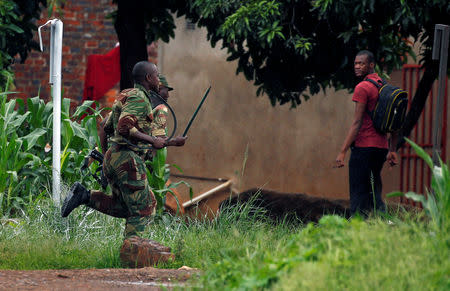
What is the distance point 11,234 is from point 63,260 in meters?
0.96

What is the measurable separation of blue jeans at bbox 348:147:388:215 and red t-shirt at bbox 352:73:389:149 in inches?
2.1

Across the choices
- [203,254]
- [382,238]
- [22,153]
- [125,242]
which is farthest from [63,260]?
[382,238]

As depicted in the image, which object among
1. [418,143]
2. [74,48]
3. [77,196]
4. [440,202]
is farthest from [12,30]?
[440,202]

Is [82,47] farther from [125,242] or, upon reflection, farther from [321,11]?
[125,242]

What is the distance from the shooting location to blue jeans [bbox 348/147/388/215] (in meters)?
7.25

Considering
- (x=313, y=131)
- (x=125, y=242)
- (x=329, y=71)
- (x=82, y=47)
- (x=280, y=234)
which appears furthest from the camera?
(x=82, y=47)

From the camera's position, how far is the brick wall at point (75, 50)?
15.0 m

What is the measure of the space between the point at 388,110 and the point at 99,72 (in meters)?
8.21

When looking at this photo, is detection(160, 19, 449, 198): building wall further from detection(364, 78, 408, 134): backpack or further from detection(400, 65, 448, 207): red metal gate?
detection(364, 78, 408, 134): backpack

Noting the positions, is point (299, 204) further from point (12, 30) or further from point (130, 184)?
point (130, 184)

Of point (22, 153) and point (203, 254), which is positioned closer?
point (203, 254)

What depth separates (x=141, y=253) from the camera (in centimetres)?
621

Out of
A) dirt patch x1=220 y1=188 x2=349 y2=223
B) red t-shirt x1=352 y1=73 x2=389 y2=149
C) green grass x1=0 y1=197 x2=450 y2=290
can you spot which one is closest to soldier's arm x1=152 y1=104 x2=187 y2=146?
green grass x1=0 y1=197 x2=450 y2=290

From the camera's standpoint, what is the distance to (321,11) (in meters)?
8.56
